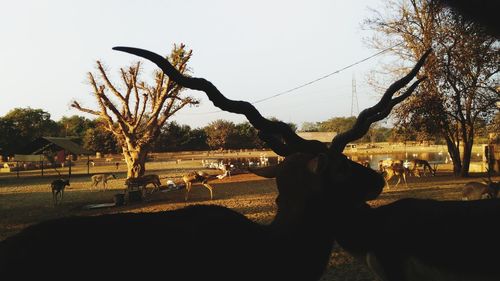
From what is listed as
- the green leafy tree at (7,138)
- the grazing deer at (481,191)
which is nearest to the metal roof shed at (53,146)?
the green leafy tree at (7,138)

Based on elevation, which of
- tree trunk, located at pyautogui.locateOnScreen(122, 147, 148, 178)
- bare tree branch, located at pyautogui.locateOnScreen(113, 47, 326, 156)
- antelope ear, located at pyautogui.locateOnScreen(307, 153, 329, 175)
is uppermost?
bare tree branch, located at pyautogui.locateOnScreen(113, 47, 326, 156)

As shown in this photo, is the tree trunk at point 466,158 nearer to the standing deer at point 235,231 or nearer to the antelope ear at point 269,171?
the standing deer at point 235,231

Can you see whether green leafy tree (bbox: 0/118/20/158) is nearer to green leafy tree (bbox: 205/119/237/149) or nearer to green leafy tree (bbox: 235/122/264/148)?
green leafy tree (bbox: 205/119/237/149)

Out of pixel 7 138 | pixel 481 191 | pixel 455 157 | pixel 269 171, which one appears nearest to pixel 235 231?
pixel 269 171

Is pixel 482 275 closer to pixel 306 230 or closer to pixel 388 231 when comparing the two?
pixel 388 231

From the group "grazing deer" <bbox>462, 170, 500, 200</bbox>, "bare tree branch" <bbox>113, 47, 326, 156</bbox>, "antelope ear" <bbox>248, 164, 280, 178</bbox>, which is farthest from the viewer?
"grazing deer" <bbox>462, 170, 500, 200</bbox>

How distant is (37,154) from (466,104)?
4302 centimetres

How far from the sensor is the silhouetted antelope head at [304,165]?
101 inches

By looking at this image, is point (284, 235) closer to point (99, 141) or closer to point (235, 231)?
point (235, 231)

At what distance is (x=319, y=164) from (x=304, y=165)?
0.22 metres

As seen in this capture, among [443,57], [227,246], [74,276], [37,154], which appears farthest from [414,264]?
[37,154]

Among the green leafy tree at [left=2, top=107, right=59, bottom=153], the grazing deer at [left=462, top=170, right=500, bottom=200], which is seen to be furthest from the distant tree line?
the grazing deer at [left=462, top=170, right=500, bottom=200]

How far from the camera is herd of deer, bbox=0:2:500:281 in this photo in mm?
1806

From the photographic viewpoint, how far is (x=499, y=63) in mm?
23781
